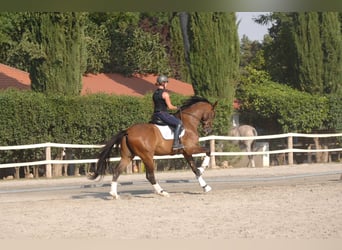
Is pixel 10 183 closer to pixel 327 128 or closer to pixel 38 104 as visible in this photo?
pixel 38 104

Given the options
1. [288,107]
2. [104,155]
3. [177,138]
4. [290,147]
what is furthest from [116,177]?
[288,107]

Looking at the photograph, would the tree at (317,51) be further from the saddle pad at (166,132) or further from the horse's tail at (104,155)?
the horse's tail at (104,155)

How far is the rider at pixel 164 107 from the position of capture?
13.5 meters

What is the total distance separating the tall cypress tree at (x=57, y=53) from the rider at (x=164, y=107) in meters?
11.4

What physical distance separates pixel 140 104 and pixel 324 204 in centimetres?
1454

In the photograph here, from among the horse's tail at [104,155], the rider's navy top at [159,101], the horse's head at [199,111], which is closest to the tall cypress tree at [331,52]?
the horse's head at [199,111]

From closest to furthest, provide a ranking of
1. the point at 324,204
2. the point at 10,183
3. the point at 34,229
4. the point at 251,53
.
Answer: the point at 34,229 < the point at 324,204 < the point at 10,183 < the point at 251,53

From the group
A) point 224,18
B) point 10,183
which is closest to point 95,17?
point 224,18

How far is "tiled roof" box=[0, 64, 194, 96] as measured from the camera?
32537 mm

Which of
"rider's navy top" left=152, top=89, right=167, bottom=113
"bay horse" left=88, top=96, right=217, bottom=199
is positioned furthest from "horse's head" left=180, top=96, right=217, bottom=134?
"rider's navy top" left=152, top=89, right=167, bottom=113

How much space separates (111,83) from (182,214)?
88.6 ft

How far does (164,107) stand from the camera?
13.8 m

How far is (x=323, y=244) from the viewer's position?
7.56 meters

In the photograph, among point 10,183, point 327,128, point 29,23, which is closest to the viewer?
point 10,183
